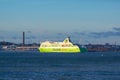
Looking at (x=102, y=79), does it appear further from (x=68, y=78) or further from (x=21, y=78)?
(x=21, y=78)

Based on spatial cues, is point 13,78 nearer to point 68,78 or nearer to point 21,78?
point 21,78

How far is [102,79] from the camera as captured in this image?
201ft

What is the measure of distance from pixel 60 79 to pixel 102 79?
431 cm

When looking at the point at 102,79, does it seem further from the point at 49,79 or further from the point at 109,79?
the point at 49,79

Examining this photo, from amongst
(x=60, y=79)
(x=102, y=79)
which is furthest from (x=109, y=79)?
(x=60, y=79)

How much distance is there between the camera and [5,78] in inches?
2464

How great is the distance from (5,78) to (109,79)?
10851mm

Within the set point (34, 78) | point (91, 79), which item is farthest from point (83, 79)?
point (34, 78)

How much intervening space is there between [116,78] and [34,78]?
28.0 ft

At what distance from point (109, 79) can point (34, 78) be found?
25.7 ft

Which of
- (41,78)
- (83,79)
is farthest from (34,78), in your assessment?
(83,79)

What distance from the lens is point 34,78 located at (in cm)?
6247

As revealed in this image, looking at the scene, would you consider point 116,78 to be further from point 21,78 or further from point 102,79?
point 21,78

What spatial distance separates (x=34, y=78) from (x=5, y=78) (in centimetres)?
304
